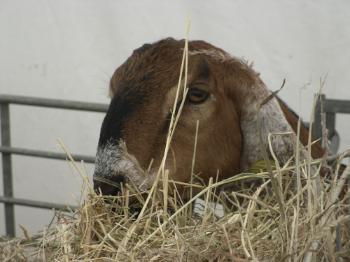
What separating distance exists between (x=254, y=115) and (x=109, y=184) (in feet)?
2.12

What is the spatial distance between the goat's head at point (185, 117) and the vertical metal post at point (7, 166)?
191 cm

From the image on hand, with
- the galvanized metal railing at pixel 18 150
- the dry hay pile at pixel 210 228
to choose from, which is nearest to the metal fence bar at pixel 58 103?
the galvanized metal railing at pixel 18 150

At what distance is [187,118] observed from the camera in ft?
11.0

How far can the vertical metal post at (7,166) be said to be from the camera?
528 cm

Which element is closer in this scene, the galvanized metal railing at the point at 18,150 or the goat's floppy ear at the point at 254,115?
the goat's floppy ear at the point at 254,115

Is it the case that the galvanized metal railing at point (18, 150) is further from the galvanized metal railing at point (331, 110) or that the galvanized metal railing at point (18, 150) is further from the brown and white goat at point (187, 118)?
the brown and white goat at point (187, 118)

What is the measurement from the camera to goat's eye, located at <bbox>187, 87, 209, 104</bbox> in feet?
11.0

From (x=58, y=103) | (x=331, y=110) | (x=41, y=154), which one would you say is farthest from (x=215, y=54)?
(x=41, y=154)

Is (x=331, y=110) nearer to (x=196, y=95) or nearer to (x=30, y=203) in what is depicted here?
(x=196, y=95)

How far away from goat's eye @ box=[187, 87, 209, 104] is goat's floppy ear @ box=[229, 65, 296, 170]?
132mm

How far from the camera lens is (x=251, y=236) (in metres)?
2.67

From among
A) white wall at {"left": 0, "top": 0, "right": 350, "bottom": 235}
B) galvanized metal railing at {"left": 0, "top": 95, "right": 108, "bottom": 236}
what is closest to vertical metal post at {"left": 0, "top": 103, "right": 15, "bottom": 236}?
galvanized metal railing at {"left": 0, "top": 95, "right": 108, "bottom": 236}

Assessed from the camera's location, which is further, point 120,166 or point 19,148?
point 19,148

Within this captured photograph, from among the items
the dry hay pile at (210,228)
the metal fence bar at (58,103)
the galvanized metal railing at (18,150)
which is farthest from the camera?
the galvanized metal railing at (18,150)
